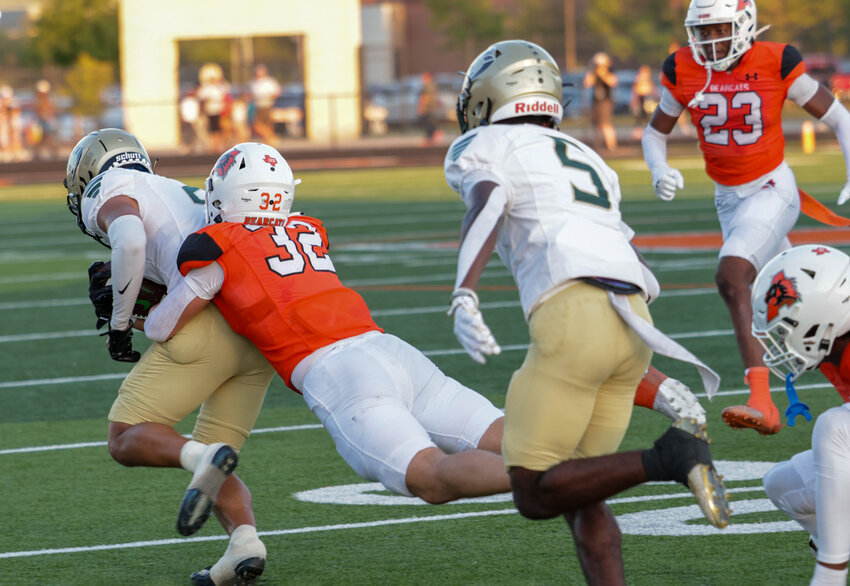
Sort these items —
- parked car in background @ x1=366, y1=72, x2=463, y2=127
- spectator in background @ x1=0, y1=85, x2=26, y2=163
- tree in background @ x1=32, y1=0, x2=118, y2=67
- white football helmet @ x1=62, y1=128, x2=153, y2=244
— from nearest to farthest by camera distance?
white football helmet @ x1=62, y1=128, x2=153, y2=244 < spectator in background @ x1=0, y1=85, x2=26, y2=163 < parked car in background @ x1=366, y1=72, x2=463, y2=127 < tree in background @ x1=32, y1=0, x2=118, y2=67

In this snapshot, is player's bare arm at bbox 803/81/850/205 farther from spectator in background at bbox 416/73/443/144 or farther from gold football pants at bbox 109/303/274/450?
spectator in background at bbox 416/73/443/144

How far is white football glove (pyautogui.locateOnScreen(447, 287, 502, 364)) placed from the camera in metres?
3.77

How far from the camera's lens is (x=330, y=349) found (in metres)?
4.64

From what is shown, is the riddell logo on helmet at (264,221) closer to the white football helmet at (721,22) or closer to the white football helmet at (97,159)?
the white football helmet at (97,159)

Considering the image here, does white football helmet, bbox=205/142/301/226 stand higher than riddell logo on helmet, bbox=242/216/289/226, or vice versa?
white football helmet, bbox=205/142/301/226

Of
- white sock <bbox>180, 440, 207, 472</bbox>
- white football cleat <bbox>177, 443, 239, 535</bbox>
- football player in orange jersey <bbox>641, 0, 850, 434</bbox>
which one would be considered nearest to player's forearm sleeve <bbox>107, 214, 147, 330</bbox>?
white sock <bbox>180, 440, 207, 472</bbox>

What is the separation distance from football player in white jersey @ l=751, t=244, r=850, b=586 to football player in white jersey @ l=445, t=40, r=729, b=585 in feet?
0.86

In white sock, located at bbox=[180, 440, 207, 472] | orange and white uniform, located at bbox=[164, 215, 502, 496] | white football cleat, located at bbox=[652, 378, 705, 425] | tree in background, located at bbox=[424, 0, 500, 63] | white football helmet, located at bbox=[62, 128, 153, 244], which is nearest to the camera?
white football cleat, located at bbox=[652, 378, 705, 425]

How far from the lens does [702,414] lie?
3898 mm

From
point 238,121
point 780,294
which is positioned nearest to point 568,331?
point 780,294

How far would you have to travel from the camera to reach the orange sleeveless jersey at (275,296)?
15.4 ft

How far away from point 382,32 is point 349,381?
59.5m

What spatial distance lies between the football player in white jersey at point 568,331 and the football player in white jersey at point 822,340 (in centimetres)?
26

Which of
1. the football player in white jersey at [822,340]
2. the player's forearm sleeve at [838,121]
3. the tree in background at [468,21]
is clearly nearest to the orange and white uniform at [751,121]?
the player's forearm sleeve at [838,121]
